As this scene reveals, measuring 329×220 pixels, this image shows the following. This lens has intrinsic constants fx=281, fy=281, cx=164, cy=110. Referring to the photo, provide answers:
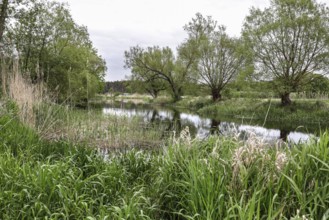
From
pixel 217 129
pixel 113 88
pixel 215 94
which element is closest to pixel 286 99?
pixel 215 94

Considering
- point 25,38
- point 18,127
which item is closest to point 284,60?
point 25,38

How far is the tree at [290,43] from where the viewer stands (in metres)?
24.3

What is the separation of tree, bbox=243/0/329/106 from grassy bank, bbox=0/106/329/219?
888 inches

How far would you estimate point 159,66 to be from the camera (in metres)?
46.6

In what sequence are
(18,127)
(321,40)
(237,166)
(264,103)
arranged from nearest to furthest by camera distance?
(237,166), (18,127), (321,40), (264,103)

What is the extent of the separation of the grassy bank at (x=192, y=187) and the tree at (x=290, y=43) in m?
22.5

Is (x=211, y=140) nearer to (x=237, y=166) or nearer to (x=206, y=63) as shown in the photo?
(x=237, y=166)

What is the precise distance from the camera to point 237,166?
2.86 meters

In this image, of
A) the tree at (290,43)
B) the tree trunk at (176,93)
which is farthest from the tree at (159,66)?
the tree at (290,43)

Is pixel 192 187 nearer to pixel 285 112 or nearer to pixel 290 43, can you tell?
pixel 285 112

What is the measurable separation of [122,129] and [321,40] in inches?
834

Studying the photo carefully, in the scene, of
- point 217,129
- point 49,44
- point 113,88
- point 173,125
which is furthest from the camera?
point 49,44

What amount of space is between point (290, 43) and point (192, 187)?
83.5 feet

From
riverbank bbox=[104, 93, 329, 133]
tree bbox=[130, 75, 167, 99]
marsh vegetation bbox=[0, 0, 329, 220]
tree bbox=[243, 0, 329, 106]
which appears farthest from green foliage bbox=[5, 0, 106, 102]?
tree bbox=[130, 75, 167, 99]
